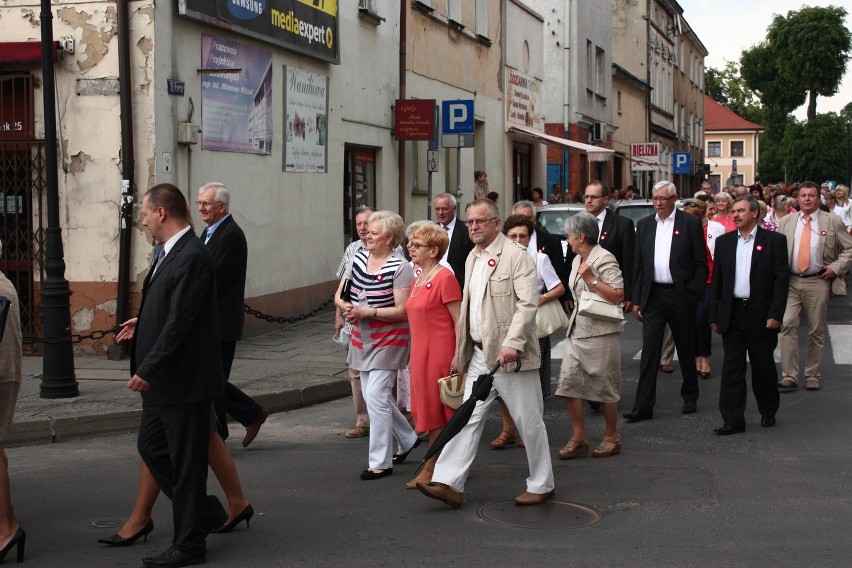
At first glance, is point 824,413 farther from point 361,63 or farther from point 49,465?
point 361,63

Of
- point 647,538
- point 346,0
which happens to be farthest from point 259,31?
point 647,538

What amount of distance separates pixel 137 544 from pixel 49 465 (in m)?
2.27

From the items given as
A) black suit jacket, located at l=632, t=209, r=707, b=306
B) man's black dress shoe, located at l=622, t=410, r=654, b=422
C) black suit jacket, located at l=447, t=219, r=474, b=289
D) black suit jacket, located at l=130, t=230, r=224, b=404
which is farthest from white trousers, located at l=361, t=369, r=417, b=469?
black suit jacket, located at l=632, t=209, r=707, b=306

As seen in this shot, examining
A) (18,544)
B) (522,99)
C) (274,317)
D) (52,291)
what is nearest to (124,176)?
(274,317)

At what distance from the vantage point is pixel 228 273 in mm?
7848

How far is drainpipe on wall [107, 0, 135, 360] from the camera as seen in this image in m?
11.8

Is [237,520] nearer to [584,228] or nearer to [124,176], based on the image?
[584,228]

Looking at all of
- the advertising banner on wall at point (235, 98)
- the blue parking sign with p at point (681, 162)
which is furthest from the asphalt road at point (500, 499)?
the blue parking sign with p at point (681, 162)

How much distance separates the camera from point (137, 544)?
588 cm

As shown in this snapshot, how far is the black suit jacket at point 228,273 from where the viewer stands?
25.5ft

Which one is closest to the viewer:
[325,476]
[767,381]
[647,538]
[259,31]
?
[647,538]

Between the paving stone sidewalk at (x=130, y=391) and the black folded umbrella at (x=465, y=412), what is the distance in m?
3.71

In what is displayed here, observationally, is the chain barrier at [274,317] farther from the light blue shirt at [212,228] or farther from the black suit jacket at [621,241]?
the black suit jacket at [621,241]

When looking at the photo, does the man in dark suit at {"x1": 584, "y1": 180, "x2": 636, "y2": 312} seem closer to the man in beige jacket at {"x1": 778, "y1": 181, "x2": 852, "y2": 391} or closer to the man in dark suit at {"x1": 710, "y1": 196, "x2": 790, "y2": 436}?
the man in dark suit at {"x1": 710, "y1": 196, "x2": 790, "y2": 436}
